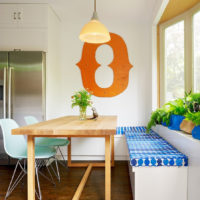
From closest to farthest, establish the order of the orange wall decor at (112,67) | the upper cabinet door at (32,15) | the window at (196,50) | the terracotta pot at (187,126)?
the terracotta pot at (187,126), the window at (196,50), the upper cabinet door at (32,15), the orange wall decor at (112,67)

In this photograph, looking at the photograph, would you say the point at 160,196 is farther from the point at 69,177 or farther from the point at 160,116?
the point at 69,177

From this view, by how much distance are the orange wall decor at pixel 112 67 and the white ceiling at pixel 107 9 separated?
387 millimetres

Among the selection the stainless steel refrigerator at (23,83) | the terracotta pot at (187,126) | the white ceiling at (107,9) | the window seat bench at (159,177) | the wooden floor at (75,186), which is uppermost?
the white ceiling at (107,9)

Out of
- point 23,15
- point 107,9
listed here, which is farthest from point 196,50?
point 23,15

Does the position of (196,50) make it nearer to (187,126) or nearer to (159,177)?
(187,126)

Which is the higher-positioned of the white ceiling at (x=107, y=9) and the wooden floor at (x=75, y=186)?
the white ceiling at (x=107, y=9)

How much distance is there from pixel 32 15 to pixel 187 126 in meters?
2.96

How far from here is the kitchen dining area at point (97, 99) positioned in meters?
1.77

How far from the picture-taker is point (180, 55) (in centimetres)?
296

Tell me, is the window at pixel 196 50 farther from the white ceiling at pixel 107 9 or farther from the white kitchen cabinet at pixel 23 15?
the white kitchen cabinet at pixel 23 15

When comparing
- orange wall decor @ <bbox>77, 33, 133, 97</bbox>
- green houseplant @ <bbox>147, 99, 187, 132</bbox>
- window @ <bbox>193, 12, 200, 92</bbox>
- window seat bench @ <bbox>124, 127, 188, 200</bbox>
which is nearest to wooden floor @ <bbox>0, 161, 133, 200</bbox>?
window seat bench @ <bbox>124, 127, 188, 200</bbox>

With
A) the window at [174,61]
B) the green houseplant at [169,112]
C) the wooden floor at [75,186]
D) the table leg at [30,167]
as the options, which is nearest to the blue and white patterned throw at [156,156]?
the green houseplant at [169,112]

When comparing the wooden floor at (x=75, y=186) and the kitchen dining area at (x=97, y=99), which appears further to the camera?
the wooden floor at (x=75, y=186)

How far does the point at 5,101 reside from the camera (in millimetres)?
3078
